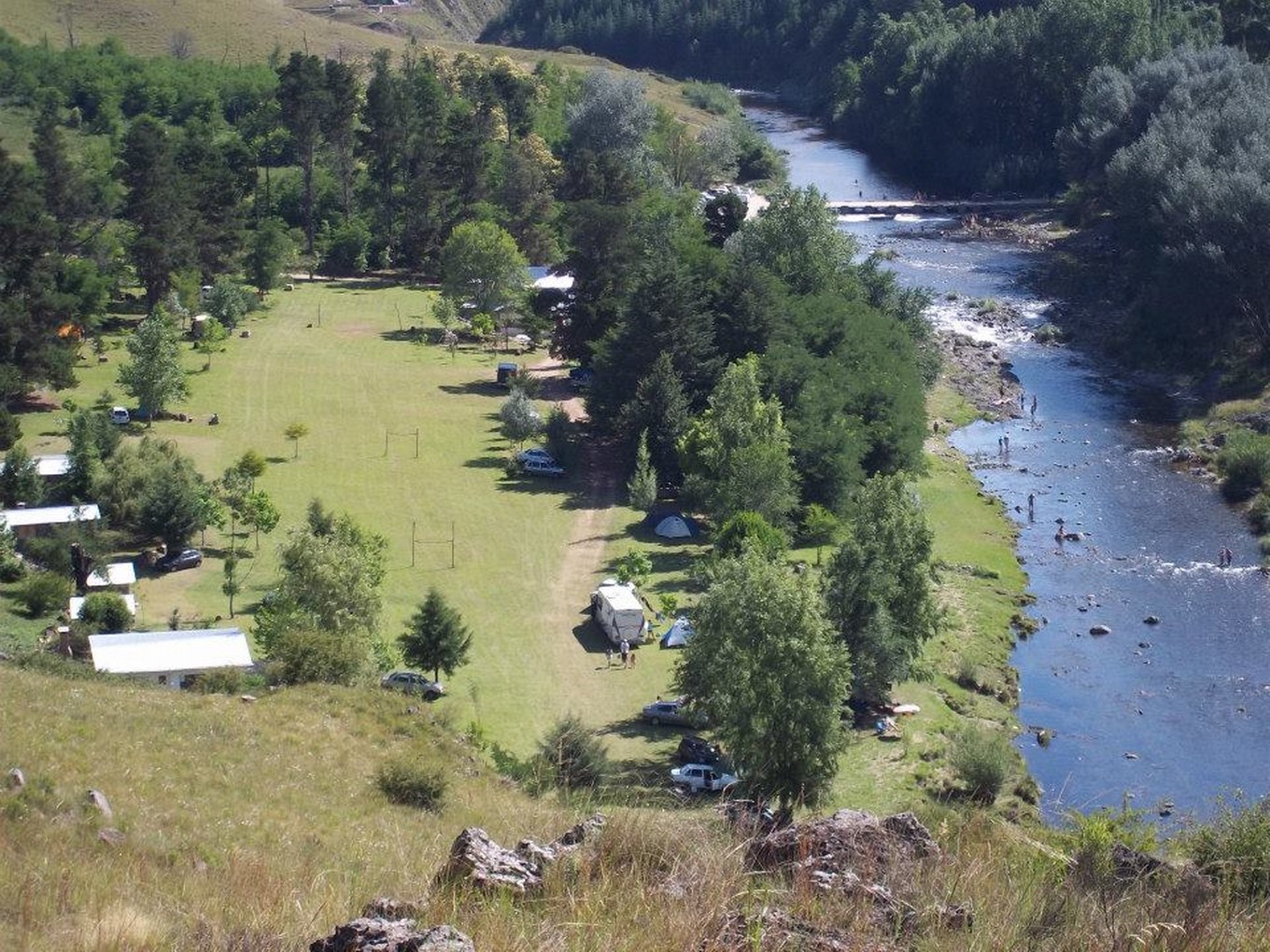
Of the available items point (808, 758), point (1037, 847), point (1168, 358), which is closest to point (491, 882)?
point (1037, 847)

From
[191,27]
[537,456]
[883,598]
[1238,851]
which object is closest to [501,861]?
[1238,851]

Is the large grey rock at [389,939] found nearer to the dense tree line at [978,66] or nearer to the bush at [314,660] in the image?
the bush at [314,660]

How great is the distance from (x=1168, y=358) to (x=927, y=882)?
57.9 m

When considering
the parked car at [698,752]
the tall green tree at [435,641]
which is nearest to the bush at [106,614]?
the tall green tree at [435,641]

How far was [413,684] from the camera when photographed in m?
30.9

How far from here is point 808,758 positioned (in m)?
25.2

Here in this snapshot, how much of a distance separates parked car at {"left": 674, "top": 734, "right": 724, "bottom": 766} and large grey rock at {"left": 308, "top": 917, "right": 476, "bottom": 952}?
21168 mm

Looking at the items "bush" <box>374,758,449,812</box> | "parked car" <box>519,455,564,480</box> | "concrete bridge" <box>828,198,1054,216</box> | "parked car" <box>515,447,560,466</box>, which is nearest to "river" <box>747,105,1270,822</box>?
Result: "bush" <box>374,758,449,812</box>

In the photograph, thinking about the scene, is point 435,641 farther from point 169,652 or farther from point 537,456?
point 537,456

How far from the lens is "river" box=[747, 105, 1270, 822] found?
3072 cm

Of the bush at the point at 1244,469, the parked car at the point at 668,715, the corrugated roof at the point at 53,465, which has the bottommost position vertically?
the parked car at the point at 668,715

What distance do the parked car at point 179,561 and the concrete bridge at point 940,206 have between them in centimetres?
6226

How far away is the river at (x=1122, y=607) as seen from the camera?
101ft

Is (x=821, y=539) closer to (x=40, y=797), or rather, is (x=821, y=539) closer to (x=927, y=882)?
(x=40, y=797)
